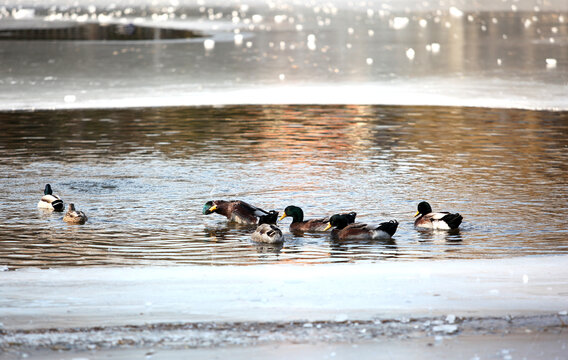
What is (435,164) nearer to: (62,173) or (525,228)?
(525,228)

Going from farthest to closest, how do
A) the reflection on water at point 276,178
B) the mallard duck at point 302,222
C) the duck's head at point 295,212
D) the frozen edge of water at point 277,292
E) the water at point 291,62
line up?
the water at point 291,62
the duck's head at point 295,212
the mallard duck at point 302,222
the reflection on water at point 276,178
the frozen edge of water at point 277,292

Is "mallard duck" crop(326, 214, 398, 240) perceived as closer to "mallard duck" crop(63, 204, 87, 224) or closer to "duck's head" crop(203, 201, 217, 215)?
"duck's head" crop(203, 201, 217, 215)

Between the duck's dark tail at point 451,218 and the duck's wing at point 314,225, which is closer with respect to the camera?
the duck's dark tail at point 451,218

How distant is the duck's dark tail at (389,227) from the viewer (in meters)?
11.0

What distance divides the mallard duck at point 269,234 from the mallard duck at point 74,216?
93.6 inches

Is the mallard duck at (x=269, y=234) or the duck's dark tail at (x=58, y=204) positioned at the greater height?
the duck's dark tail at (x=58, y=204)

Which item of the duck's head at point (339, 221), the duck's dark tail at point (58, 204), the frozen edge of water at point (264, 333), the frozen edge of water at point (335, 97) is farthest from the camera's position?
the frozen edge of water at point (335, 97)

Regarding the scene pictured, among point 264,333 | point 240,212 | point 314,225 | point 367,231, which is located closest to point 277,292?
point 264,333

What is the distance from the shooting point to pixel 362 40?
144ft

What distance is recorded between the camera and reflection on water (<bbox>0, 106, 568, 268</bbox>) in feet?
35.4

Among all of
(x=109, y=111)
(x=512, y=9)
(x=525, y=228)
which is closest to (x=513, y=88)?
(x=109, y=111)

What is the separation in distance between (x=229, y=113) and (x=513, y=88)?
839 cm

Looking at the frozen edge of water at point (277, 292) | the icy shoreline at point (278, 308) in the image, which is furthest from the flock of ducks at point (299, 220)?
the icy shoreline at point (278, 308)

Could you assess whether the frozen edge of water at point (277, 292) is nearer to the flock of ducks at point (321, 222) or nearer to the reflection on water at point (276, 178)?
the reflection on water at point (276, 178)
